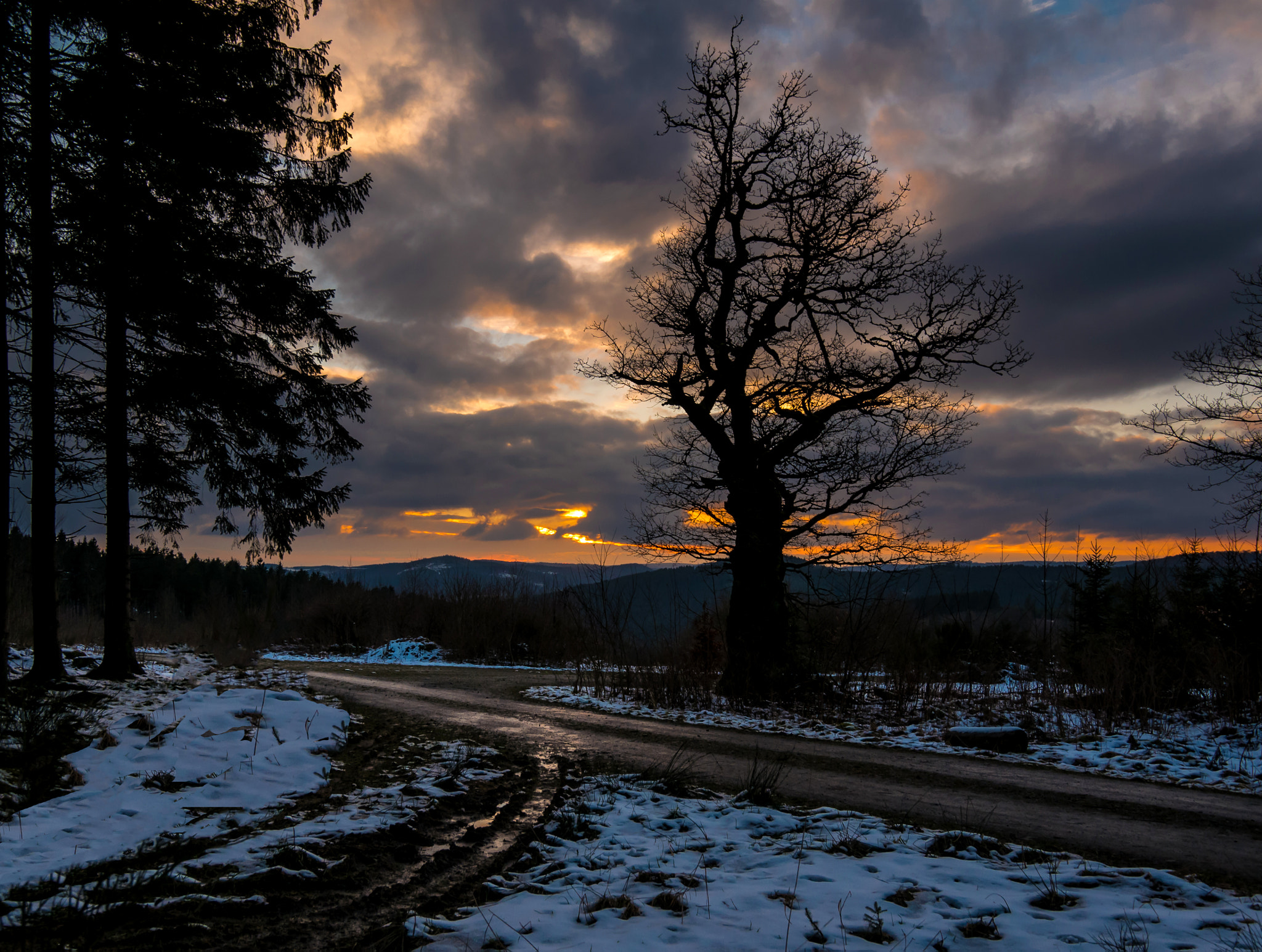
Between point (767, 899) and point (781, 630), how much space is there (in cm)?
946

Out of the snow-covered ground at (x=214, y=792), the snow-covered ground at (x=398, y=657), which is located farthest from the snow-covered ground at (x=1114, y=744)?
the snow-covered ground at (x=398, y=657)

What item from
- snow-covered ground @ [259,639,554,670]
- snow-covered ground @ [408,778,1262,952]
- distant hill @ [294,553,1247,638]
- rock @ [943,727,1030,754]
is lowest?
snow-covered ground @ [259,639,554,670]

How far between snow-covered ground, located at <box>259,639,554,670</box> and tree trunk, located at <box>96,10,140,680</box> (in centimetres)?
1000

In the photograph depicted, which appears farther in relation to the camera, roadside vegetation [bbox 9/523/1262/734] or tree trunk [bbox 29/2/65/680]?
roadside vegetation [bbox 9/523/1262/734]

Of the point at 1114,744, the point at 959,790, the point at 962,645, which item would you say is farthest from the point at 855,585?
the point at 959,790

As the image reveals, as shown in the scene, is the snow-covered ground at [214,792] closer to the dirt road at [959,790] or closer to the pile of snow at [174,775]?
the pile of snow at [174,775]

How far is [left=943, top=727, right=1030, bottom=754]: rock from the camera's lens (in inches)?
325

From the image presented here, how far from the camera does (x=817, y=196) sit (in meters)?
12.5

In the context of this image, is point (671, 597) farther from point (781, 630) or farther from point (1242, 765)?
point (1242, 765)

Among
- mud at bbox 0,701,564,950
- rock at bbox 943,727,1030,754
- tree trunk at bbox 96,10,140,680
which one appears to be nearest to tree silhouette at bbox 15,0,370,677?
tree trunk at bbox 96,10,140,680

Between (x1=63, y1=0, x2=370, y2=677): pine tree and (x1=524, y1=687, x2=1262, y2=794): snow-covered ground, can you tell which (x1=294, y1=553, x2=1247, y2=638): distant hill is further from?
(x1=63, y1=0, x2=370, y2=677): pine tree

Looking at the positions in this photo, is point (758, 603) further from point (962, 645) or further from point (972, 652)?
point (962, 645)

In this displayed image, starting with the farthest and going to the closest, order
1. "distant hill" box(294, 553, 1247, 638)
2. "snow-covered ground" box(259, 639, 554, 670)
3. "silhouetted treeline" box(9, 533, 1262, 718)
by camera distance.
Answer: "snow-covered ground" box(259, 639, 554, 670)
"distant hill" box(294, 553, 1247, 638)
"silhouetted treeline" box(9, 533, 1262, 718)

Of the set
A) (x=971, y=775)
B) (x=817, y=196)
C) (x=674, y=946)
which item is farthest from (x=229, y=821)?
(x=817, y=196)
